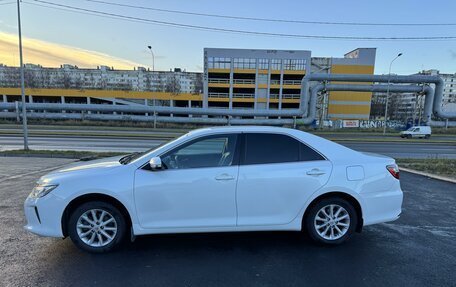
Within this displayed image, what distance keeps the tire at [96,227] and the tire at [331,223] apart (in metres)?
2.42

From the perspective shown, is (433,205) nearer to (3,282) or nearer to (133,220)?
(133,220)

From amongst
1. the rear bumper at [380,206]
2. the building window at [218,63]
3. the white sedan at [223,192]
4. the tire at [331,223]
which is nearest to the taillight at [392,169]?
the white sedan at [223,192]

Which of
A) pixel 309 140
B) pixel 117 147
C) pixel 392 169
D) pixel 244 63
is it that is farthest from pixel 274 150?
pixel 244 63

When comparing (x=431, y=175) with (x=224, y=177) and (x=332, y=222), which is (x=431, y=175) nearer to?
(x=332, y=222)

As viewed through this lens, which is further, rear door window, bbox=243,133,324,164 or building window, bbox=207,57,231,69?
building window, bbox=207,57,231,69

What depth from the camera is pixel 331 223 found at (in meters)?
3.67

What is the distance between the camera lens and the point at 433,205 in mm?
5445

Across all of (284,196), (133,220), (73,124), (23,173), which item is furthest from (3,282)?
(73,124)

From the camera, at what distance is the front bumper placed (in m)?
3.31

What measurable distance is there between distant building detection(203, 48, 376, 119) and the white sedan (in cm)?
6063

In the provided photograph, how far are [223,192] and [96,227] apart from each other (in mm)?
1635

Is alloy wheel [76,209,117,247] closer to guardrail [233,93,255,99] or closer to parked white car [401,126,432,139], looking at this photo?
parked white car [401,126,432,139]

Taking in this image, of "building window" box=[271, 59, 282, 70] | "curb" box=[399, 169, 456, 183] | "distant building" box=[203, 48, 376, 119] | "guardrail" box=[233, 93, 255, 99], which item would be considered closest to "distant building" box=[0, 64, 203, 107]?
"distant building" box=[203, 48, 376, 119]

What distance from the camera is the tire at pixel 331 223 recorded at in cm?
364
